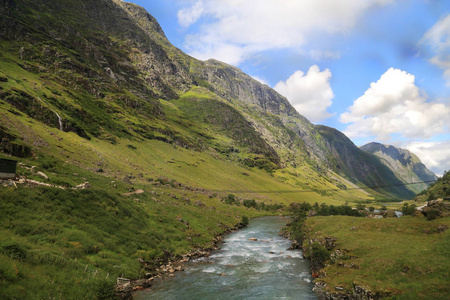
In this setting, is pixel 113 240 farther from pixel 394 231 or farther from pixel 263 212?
pixel 263 212

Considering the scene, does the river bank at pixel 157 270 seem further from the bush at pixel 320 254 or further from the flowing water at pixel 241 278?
the bush at pixel 320 254

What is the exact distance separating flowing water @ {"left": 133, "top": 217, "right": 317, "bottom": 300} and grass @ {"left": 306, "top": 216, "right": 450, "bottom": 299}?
5.79 m

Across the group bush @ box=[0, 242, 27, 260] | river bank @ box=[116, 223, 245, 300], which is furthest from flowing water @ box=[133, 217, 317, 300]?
bush @ box=[0, 242, 27, 260]

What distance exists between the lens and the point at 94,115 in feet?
468

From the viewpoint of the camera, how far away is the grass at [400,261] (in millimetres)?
20844

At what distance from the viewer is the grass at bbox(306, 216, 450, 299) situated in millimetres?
20844

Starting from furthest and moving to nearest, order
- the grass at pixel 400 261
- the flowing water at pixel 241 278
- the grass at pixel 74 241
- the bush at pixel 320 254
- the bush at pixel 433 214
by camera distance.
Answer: the bush at pixel 433 214 → the bush at pixel 320 254 → the flowing water at pixel 241 278 → the grass at pixel 400 261 → the grass at pixel 74 241

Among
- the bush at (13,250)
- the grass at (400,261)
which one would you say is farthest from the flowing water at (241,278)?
the bush at (13,250)

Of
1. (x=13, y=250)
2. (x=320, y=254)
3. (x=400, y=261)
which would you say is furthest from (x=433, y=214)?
(x=13, y=250)

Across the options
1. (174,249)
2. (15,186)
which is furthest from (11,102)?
(174,249)

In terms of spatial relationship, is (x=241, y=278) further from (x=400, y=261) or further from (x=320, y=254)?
(x=400, y=261)

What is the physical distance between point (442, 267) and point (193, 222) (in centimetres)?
4811

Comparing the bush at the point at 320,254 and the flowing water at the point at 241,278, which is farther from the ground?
the bush at the point at 320,254

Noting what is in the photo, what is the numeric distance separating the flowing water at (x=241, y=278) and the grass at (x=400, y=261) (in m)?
5.79
